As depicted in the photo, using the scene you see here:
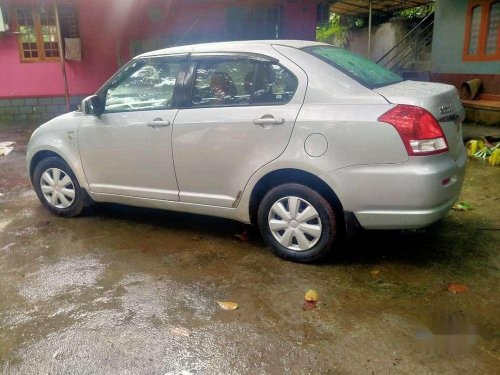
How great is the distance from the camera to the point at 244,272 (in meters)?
3.34

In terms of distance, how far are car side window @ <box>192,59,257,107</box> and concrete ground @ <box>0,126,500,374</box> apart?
126cm

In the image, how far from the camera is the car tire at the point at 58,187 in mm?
4449

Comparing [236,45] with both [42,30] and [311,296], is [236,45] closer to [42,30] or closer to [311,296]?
[311,296]

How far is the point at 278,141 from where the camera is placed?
3.23 metres

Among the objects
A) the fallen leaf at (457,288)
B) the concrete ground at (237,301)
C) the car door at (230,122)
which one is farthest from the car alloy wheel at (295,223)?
the fallen leaf at (457,288)

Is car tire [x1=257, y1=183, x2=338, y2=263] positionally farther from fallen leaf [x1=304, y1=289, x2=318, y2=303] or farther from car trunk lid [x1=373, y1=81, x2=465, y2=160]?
car trunk lid [x1=373, y1=81, x2=465, y2=160]

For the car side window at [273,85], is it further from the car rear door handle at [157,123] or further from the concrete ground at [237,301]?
the concrete ground at [237,301]

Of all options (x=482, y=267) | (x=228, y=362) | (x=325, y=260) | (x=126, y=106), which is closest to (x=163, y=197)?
(x=126, y=106)

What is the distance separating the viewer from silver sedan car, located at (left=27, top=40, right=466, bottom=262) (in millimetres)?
2922

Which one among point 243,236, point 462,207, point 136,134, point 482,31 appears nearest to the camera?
point 136,134

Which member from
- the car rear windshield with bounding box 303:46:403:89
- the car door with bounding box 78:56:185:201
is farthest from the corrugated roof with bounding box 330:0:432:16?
the car door with bounding box 78:56:185:201

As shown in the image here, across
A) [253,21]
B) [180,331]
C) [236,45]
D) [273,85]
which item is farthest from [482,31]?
[180,331]

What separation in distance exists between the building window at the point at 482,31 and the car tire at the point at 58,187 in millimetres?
8679

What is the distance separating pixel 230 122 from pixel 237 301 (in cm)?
137
